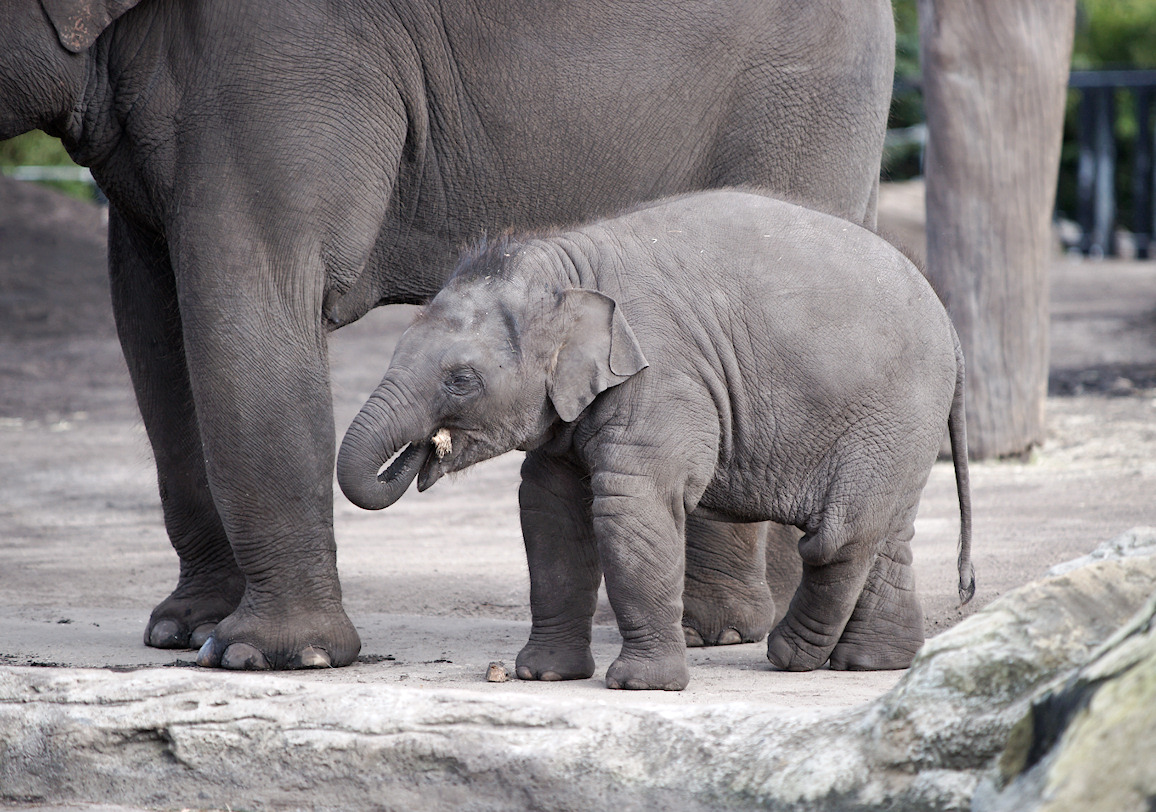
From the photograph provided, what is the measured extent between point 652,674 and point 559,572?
1.50ft

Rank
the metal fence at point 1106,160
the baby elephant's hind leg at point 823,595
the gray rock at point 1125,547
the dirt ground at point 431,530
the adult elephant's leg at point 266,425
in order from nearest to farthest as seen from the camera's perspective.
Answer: the gray rock at point 1125,547
the baby elephant's hind leg at point 823,595
the adult elephant's leg at point 266,425
the dirt ground at point 431,530
the metal fence at point 1106,160

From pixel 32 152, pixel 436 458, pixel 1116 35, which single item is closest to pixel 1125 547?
pixel 436 458

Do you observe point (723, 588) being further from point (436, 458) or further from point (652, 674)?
point (436, 458)

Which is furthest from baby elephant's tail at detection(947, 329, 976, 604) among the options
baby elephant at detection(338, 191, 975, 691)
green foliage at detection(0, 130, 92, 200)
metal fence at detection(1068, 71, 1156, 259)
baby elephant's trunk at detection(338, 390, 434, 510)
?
green foliage at detection(0, 130, 92, 200)

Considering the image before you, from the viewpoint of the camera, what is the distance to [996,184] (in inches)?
348

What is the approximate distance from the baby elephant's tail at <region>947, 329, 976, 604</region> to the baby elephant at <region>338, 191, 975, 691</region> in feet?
0.42

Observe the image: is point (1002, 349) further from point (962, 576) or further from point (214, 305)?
point (214, 305)

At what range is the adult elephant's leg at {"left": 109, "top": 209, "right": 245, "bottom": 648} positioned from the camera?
5395 mm

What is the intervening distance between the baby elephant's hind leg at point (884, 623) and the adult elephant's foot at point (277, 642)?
1.51m

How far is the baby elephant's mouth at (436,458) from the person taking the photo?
4.28m

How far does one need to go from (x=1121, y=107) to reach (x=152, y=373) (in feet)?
79.4

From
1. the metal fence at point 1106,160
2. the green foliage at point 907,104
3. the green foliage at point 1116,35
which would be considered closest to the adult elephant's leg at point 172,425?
the metal fence at point 1106,160

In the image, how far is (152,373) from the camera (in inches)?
213

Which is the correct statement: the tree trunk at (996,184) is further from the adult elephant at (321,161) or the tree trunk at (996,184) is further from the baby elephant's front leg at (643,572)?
the baby elephant's front leg at (643,572)
